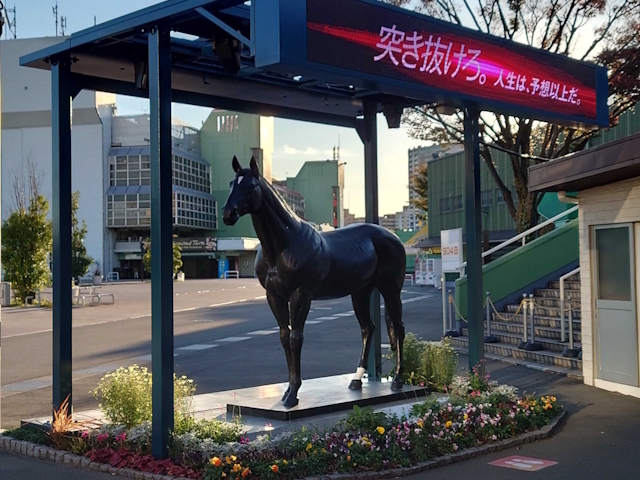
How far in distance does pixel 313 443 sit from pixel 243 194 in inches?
101

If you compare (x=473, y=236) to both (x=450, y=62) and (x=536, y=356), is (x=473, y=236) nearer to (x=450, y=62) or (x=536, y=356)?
(x=450, y=62)

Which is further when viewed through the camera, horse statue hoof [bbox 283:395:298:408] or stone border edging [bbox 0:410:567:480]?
horse statue hoof [bbox 283:395:298:408]

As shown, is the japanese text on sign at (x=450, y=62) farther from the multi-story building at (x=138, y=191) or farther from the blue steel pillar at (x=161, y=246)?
the multi-story building at (x=138, y=191)

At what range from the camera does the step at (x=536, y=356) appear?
13000 mm

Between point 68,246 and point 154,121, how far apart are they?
2.02 metres

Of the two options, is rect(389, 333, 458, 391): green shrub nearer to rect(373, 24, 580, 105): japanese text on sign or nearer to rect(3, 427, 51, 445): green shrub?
rect(373, 24, 580, 105): japanese text on sign

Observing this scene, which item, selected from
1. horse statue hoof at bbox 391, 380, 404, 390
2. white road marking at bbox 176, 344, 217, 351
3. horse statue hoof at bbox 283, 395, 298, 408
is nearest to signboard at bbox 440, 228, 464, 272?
white road marking at bbox 176, 344, 217, 351

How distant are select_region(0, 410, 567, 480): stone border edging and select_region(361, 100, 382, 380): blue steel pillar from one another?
106 inches

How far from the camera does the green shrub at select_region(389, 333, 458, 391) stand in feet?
32.3

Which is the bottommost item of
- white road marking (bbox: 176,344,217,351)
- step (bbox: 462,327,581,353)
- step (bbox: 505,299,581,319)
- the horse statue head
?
white road marking (bbox: 176,344,217,351)

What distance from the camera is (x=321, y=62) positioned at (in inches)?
235

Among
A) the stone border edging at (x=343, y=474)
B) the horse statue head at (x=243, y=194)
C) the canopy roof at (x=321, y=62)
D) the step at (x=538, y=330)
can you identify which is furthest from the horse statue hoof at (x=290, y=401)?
the step at (x=538, y=330)

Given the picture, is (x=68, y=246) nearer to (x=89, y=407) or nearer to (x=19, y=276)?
(x=89, y=407)

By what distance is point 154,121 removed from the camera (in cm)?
680
